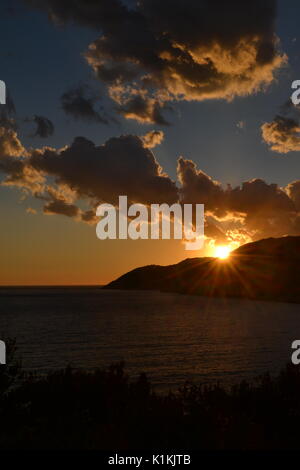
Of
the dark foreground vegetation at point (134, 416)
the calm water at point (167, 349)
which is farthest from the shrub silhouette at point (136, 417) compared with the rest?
the calm water at point (167, 349)

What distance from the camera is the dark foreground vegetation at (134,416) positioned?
54.9 ft

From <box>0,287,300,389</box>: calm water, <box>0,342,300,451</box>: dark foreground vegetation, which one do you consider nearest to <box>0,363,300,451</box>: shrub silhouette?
<box>0,342,300,451</box>: dark foreground vegetation

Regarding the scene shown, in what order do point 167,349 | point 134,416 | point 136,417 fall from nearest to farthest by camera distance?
1. point 136,417
2. point 134,416
3. point 167,349

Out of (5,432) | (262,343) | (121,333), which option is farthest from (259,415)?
(121,333)

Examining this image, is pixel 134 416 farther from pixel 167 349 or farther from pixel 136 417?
pixel 167 349

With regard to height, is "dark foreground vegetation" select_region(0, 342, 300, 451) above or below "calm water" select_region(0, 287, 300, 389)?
below

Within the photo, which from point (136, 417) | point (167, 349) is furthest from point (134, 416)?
point (167, 349)

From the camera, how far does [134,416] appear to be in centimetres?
1955

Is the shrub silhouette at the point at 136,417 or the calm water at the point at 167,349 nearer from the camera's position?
the shrub silhouette at the point at 136,417

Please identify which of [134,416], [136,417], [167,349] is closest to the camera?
[136,417]

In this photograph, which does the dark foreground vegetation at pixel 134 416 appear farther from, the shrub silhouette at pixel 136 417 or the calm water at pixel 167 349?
the calm water at pixel 167 349

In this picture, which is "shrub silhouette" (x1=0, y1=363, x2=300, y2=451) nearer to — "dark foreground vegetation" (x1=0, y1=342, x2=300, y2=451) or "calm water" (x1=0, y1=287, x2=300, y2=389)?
"dark foreground vegetation" (x1=0, y1=342, x2=300, y2=451)

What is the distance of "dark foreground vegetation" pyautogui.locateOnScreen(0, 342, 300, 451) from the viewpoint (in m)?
16.7

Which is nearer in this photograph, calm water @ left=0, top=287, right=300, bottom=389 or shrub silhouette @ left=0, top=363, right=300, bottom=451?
shrub silhouette @ left=0, top=363, right=300, bottom=451
